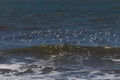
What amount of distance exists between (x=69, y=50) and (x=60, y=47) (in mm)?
594

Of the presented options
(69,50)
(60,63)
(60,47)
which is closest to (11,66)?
(60,63)

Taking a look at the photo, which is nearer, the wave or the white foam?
the white foam

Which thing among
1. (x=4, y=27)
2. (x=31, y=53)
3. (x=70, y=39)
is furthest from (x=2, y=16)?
(x=31, y=53)

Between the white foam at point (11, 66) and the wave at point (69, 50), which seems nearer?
the white foam at point (11, 66)

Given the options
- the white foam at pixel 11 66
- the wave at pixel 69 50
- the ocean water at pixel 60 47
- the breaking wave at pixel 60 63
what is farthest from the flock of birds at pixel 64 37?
the white foam at pixel 11 66

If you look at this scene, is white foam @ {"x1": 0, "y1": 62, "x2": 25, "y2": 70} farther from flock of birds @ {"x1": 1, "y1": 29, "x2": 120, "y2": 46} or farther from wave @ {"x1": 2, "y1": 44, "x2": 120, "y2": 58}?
flock of birds @ {"x1": 1, "y1": 29, "x2": 120, "y2": 46}

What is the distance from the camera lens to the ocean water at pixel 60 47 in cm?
1028

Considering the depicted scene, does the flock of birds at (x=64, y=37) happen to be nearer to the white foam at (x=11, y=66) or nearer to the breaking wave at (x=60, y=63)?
the breaking wave at (x=60, y=63)

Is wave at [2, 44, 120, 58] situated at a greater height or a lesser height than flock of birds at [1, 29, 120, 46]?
lesser

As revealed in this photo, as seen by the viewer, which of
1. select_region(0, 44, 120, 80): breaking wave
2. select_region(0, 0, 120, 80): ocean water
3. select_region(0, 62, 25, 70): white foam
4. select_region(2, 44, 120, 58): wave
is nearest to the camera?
select_region(0, 44, 120, 80): breaking wave

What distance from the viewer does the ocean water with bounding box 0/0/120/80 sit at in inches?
405

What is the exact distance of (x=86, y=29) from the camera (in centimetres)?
1819

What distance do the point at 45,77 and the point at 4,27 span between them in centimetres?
992


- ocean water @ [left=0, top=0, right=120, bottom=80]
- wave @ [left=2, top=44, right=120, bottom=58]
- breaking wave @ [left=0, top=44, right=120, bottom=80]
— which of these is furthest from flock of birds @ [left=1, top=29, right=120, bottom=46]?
breaking wave @ [left=0, top=44, right=120, bottom=80]
